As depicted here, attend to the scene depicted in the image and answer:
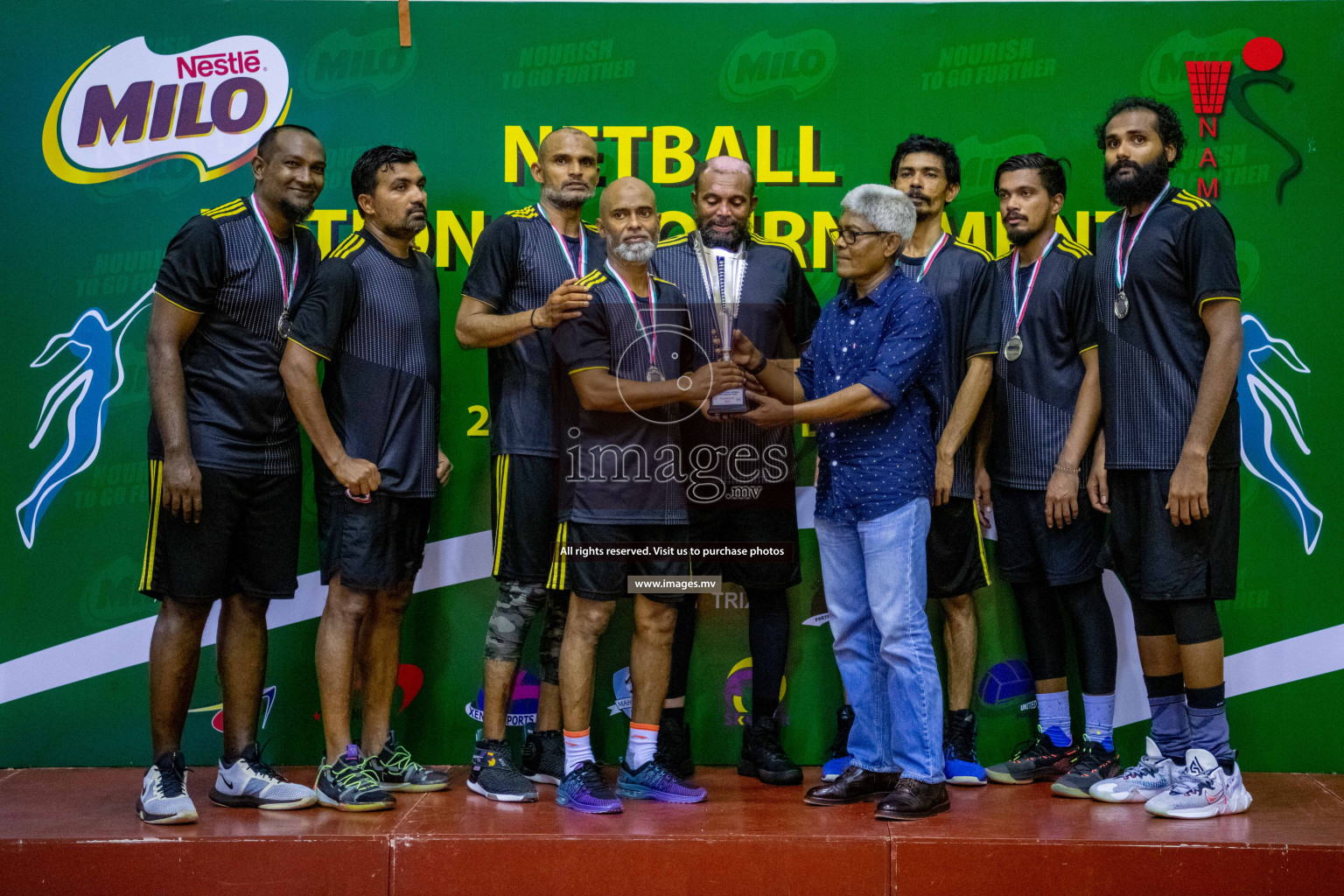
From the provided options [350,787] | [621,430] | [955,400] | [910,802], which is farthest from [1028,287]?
[350,787]

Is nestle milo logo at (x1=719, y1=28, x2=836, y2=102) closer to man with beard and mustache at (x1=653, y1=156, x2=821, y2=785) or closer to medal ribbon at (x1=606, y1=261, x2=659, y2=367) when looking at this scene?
man with beard and mustache at (x1=653, y1=156, x2=821, y2=785)

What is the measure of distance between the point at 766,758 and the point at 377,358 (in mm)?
1666

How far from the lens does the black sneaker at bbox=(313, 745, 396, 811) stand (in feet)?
9.54

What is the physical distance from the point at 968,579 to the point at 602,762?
52.7 inches

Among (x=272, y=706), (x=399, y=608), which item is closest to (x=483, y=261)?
(x=399, y=608)

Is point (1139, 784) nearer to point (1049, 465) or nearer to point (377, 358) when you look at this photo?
point (1049, 465)

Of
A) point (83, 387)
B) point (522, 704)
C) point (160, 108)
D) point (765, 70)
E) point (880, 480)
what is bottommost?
point (522, 704)

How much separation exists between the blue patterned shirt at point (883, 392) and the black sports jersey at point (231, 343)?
154 cm

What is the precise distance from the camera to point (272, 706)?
3.55m

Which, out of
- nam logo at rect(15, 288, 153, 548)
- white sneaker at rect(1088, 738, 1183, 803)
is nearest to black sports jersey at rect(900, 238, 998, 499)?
white sneaker at rect(1088, 738, 1183, 803)

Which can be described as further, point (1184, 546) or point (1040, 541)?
point (1040, 541)

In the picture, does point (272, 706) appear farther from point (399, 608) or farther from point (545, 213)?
point (545, 213)

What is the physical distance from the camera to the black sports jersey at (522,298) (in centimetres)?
316

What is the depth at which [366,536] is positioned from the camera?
2.98m
